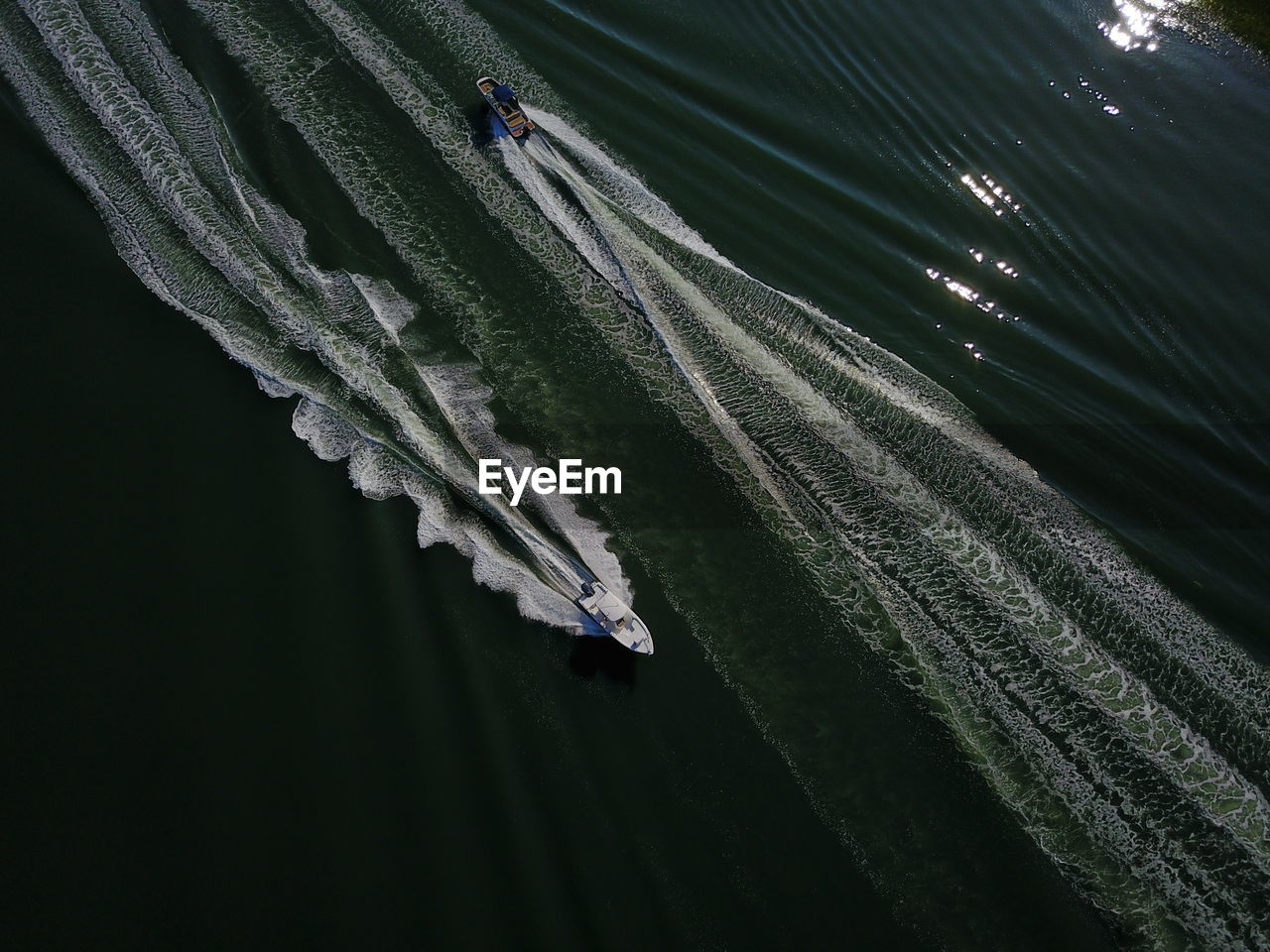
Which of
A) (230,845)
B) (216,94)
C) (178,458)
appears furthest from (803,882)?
(216,94)

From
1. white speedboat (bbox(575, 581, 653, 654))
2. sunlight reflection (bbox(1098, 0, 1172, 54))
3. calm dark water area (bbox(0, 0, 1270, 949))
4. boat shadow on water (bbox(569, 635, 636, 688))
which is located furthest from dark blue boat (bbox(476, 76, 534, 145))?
sunlight reflection (bbox(1098, 0, 1172, 54))

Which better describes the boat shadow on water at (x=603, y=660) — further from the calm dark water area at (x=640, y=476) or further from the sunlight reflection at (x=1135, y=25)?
the sunlight reflection at (x=1135, y=25)

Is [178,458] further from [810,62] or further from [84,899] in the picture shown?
[810,62]

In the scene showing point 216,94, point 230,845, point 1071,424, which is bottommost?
point 230,845

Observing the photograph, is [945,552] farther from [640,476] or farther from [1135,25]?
[1135,25]

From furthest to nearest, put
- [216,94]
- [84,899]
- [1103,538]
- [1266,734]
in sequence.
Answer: [216,94] < [1103,538] < [1266,734] < [84,899]

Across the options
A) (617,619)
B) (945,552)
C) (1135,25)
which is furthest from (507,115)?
(1135,25)

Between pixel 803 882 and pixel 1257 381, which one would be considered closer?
pixel 803 882
